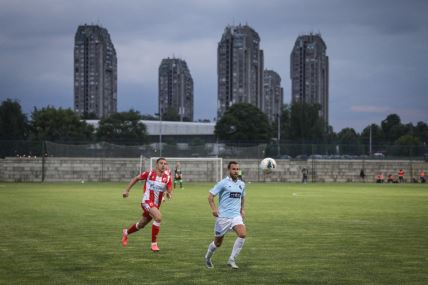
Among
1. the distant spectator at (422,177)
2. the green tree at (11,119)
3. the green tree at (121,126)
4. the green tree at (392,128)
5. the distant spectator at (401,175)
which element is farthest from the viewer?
the green tree at (392,128)

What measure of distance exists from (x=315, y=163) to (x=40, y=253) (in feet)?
197

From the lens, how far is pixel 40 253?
1403 centimetres

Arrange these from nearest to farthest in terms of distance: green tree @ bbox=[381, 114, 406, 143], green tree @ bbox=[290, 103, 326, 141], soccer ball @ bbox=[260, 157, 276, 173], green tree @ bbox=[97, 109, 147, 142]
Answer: soccer ball @ bbox=[260, 157, 276, 173] < green tree @ bbox=[97, 109, 147, 142] < green tree @ bbox=[290, 103, 326, 141] < green tree @ bbox=[381, 114, 406, 143]

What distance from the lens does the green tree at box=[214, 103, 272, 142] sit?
12344cm

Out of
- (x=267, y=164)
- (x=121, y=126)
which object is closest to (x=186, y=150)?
(x=267, y=164)

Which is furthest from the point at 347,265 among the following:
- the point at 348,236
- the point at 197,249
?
the point at 348,236

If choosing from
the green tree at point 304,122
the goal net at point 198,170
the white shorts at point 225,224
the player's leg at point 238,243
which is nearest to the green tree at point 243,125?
the green tree at point 304,122

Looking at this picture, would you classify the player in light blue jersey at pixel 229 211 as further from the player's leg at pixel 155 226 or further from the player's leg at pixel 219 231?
the player's leg at pixel 155 226

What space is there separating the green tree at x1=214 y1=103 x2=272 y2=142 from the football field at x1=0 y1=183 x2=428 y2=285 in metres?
97.6

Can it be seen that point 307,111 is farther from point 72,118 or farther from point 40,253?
point 40,253

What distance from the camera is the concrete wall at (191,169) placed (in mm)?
63531

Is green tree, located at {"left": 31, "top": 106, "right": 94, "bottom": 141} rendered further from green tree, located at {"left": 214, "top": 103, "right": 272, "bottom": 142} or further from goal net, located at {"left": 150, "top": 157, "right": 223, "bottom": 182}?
goal net, located at {"left": 150, "top": 157, "right": 223, "bottom": 182}

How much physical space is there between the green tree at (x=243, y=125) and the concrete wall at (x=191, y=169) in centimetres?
4944

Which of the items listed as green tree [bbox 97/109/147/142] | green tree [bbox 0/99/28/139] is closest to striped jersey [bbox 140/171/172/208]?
green tree [bbox 0/99/28/139]
